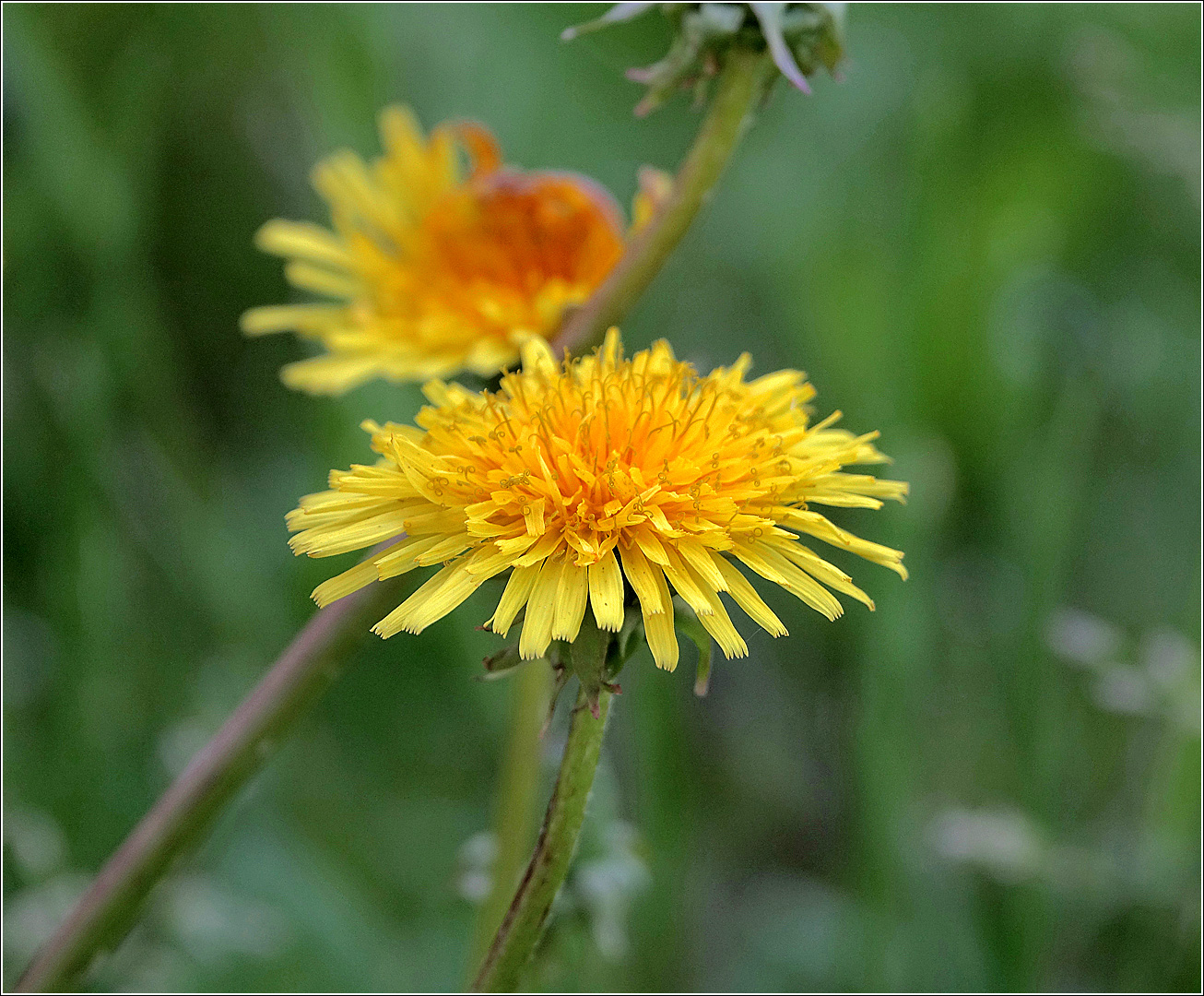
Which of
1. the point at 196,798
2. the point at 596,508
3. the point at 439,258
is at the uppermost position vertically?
the point at 439,258

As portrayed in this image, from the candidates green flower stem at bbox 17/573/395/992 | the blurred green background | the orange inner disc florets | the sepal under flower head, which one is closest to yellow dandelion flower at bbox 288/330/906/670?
the orange inner disc florets

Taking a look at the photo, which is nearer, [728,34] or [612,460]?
[612,460]

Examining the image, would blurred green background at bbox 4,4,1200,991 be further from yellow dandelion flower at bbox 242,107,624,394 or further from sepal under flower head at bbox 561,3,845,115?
sepal under flower head at bbox 561,3,845,115

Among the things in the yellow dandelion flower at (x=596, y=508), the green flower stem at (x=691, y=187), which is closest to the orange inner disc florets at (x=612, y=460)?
the yellow dandelion flower at (x=596, y=508)

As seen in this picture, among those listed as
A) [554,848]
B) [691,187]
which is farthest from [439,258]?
[554,848]

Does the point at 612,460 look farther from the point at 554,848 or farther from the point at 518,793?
the point at 518,793

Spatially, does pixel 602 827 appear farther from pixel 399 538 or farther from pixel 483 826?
pixel 483 826

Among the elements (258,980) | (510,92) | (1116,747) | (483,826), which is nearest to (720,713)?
(483,826)

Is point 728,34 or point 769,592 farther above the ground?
point 728,34

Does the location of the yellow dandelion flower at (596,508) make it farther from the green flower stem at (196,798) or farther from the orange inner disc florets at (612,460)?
the green flower stem at (196,798)
